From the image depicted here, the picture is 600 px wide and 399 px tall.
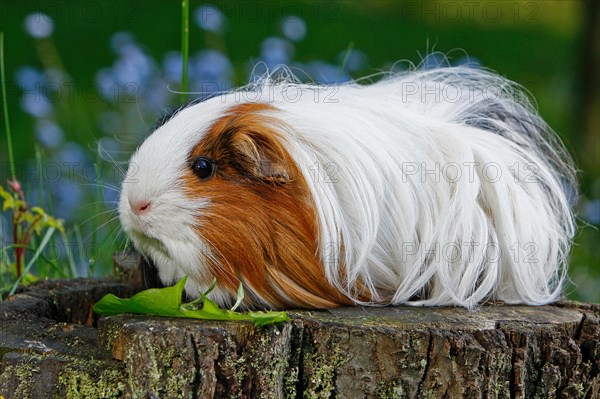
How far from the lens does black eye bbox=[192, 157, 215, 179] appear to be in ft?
6.81

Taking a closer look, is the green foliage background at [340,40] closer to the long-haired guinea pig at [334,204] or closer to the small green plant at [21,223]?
the small green plant at [21,223]

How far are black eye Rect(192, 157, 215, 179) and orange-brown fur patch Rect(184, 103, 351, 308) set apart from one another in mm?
13

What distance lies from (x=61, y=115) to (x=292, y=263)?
373cm

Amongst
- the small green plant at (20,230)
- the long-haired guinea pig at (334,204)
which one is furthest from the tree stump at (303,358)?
the small green plant at (20,230)

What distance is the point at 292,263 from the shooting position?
2.05 metres

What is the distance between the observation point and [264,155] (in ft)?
6.75

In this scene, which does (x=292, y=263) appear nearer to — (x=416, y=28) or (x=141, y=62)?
Result: (x=141, y=62)

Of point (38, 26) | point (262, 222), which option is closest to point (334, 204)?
point (262, 222)

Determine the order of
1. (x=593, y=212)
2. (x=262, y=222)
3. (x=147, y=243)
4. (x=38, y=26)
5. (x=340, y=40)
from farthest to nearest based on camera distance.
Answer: (x=340, y=40) → (x=593, y=212) → (x=38, y=26) → (x=147, y=243) → (x=262, y=222)

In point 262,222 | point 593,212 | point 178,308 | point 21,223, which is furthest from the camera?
point 593,212

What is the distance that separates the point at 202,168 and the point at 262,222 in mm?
190

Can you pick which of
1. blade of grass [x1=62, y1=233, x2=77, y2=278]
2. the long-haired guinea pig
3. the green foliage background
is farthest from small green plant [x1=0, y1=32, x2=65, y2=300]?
the green foliage background

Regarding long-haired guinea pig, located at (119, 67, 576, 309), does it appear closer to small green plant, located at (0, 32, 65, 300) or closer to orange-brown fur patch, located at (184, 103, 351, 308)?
orange-brown fur patch, located at (184, 103, 351, 308)

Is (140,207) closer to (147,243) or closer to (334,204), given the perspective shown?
(147,243)
